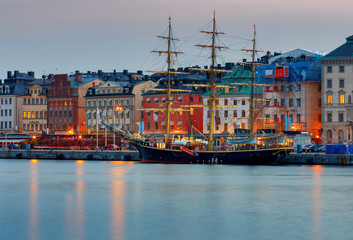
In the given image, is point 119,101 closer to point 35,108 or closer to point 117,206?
point 35,108

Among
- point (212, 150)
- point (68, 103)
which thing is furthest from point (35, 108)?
point (212, 150)

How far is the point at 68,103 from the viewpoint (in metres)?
169

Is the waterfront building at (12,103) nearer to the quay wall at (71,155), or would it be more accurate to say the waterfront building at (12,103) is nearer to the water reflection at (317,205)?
the quay wall at (71,155)

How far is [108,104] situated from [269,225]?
117 metres

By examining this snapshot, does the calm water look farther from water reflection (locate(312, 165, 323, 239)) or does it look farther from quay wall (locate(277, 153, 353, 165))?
quay wall (locate(277, 153, 353, 165))

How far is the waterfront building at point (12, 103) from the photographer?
17638 cm

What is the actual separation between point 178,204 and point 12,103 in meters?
125

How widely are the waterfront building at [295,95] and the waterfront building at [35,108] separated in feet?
191

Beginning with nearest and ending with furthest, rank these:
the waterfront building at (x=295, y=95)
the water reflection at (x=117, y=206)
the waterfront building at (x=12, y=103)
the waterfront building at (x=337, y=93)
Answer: the water reflection at (x=117, y=206), the waterfront building at (x=337, y=93), the waterfront building at (x=295, y=95), the waterfront building at (x=12, y=103)

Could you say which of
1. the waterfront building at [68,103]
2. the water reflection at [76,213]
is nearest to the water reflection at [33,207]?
the water reflection at [76,213]

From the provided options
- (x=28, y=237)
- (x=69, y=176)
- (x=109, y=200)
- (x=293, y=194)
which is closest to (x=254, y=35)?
(x=69, y=176)

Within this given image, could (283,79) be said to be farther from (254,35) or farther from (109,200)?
(109,200)

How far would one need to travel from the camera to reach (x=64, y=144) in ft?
486

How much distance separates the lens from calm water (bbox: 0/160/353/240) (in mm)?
44750
